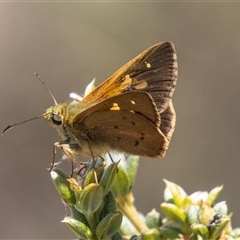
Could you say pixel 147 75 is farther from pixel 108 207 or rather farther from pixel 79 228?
pixel 79 228

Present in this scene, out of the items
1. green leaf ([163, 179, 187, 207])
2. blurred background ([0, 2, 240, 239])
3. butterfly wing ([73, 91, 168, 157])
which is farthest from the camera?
blurred background ([0, 2, 240, 239])

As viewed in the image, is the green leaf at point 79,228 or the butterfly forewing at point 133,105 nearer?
the green leaf at point 79,228

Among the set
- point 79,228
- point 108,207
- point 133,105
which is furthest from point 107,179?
point 133,105

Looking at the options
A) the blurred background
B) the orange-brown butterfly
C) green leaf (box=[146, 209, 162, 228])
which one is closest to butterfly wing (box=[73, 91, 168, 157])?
the orange-brown butterfly

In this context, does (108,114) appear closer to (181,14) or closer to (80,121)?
(80,121)

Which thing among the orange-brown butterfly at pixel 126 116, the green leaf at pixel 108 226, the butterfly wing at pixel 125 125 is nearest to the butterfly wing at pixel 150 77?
the orange-brown butterfly at pixel 126 116

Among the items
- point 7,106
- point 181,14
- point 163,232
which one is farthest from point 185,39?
point 163,232

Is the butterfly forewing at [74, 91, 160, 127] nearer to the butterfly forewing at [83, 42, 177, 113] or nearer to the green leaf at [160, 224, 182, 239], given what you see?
the butterfly forewing at [83, 42, 177, 113]

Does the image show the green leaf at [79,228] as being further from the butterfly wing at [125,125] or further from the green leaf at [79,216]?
the butterfly wing at [125,125]
